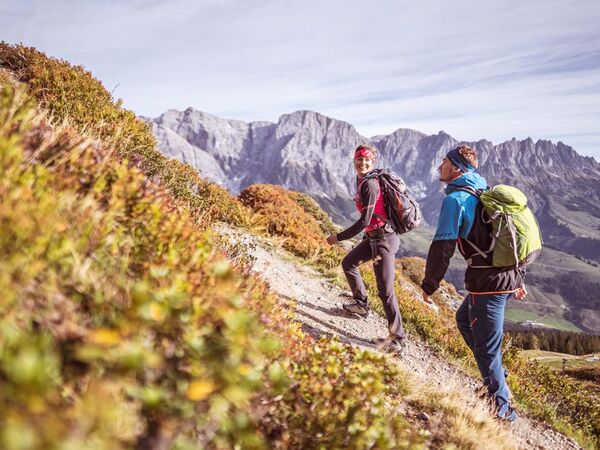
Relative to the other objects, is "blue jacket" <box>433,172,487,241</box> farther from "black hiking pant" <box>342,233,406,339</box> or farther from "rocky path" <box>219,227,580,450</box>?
"rocky path" <box>219,227,580,450</box>

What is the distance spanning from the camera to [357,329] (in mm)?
7492

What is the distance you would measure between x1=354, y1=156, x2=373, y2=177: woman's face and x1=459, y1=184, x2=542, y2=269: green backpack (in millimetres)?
2148

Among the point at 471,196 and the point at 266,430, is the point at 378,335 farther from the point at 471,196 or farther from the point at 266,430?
the point at 266,430

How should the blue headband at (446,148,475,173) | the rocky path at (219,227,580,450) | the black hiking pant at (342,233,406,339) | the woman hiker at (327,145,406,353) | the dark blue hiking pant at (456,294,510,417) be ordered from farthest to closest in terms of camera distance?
the black hiking pant at (342,233,406,339) < the woman hiker at (327,145,406,353) < the rocky path at (219,227,580,450) < the blue headband at (446,148,475,173) < the dark blue hiking pant at (456,294,510,417)

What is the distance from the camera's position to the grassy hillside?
1.45m

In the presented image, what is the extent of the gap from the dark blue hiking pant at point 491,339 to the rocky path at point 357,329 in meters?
0.35

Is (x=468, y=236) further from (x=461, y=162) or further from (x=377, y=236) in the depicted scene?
(x=377, y=236)

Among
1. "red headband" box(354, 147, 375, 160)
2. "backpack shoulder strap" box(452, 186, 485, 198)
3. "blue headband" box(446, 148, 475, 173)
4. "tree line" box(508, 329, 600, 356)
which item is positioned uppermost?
"red headband" box(354, 147, 375, 160)

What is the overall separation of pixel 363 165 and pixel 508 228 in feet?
8.66

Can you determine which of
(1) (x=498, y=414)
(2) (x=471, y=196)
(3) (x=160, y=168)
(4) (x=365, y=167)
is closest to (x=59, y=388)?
(2) (x=471, y=196)

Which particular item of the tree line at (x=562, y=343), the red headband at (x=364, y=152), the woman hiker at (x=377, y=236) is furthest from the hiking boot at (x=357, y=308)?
the tree line at (x=562, y=343)

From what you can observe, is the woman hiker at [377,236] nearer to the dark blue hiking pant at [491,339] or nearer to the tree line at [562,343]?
the dark blue hiking pant at [491,339]

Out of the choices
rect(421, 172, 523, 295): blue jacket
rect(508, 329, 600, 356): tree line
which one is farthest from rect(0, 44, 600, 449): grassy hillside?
rect(508, 329, 600, 356): tree line

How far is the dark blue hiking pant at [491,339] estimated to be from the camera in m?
4.68
